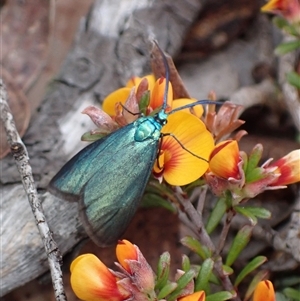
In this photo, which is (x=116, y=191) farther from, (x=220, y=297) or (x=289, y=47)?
(x=289, y=47)

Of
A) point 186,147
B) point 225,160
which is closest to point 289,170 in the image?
point 225,160

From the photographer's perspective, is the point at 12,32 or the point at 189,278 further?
the point at 12,32

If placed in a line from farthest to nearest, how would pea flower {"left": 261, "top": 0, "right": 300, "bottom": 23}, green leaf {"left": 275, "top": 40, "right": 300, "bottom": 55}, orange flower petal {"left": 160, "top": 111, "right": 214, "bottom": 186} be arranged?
green leaf {"left": 275, "top": 40, "right": 300, "bottom": 55} < pea flower {"left": 261, "top": 0, "right": 300, "bottom": 23} < orange flower petal {"left": 160, "top": 111, "right": 214, "bottom": 186}

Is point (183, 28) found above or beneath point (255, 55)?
above

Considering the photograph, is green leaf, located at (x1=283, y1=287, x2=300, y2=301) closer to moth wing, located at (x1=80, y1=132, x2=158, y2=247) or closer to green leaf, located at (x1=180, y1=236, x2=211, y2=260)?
green leaf, located at (x1=180, y1=236, x2=211, y2=260)

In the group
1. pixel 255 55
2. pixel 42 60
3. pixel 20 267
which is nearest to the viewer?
pixel 20 267

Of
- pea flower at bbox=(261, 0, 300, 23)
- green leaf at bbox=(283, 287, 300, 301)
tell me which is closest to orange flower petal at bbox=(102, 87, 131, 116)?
pea flower at bbox=(261, 0, 300, 23)

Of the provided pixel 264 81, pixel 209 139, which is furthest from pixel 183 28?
pixel 209 139

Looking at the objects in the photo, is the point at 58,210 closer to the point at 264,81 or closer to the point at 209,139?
the point at 209,139
